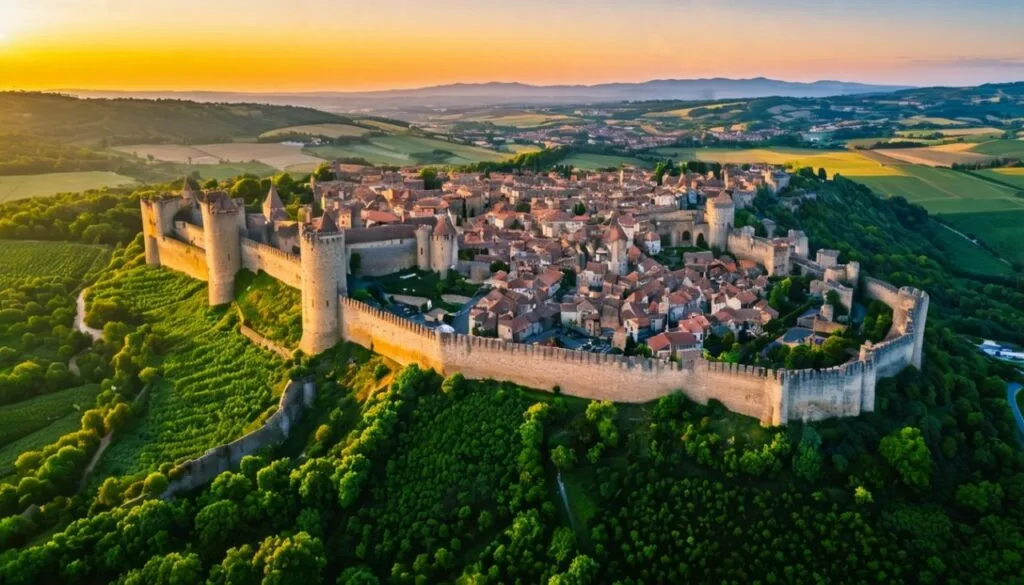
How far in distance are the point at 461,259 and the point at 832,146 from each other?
80000mm

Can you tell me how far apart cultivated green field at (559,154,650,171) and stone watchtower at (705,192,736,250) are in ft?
109

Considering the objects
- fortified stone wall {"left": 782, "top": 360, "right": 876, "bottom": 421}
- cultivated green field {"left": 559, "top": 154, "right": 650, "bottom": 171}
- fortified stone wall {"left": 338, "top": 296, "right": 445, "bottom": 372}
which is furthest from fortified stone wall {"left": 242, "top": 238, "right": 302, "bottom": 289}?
cultivated green field {"left": 559, "top": 154, "right": 650, "bottom": 171}

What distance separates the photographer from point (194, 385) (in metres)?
31.5

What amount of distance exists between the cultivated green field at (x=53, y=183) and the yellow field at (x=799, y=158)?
162ft

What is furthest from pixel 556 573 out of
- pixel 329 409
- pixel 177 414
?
pixel 177 414

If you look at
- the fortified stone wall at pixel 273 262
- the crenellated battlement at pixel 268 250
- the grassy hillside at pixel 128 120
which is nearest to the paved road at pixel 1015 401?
the fortified stone wall at pixel 273 262

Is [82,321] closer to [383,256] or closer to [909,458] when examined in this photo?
[383,256]

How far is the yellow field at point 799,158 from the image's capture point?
8112 centimetres

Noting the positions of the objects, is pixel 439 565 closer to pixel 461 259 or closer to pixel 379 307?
pixel 379 307

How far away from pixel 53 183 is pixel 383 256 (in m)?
35.2

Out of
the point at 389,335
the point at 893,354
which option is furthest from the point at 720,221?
the point at 389,335

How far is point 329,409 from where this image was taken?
2861 cm

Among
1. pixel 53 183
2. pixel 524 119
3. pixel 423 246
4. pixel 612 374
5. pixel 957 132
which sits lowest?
pixel 524 119

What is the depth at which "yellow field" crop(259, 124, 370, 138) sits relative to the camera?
339 feet
